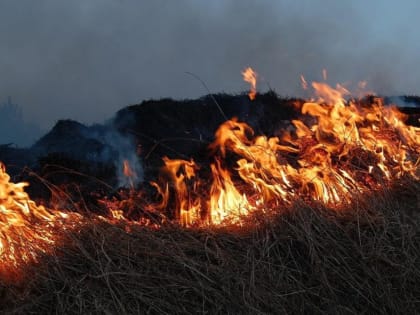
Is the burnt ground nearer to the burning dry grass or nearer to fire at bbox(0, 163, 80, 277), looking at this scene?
fire at bbox(0, 163, 80, 277)

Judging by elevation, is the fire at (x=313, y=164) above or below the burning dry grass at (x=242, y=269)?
above

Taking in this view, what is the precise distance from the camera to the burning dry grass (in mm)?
2912

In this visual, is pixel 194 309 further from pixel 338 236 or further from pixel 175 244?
pixel 338 236

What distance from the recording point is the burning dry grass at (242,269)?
A: 2912 mm

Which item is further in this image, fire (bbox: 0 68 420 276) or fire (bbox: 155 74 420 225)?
fire (bbox: 155 74 420 225)

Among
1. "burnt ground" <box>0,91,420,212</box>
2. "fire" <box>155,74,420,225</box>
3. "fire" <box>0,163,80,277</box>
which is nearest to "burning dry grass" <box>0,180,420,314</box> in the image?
"fire" <box>0,163,80,277</box>

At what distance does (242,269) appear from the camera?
3160 mm

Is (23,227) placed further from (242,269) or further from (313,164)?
(313,164)

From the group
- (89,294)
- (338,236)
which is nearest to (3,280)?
(89,294)

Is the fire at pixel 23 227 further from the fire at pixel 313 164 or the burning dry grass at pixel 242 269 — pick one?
the fire at pixel 313 164

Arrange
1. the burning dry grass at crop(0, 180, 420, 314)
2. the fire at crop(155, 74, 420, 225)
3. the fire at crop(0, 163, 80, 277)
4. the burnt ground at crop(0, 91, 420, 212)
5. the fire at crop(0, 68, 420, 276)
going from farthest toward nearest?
the burnt ground at crop(0, 91, 420, 212)
the fire at crop(155, 74, 420, 225)
the fire at crop(0, 68, 420, 276)
the fire at crop(0, 163, 80, 277)
the burning dry grass at crop(0, 180, 420, 314)

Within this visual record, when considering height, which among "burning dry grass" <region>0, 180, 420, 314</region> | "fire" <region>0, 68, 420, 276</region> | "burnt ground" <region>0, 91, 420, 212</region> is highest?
"burnt ground" <region>0, 91, 420, 212</region>

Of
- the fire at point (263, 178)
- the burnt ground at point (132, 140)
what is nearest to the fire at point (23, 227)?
the fire at point (263, 178)

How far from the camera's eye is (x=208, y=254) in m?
3.33
